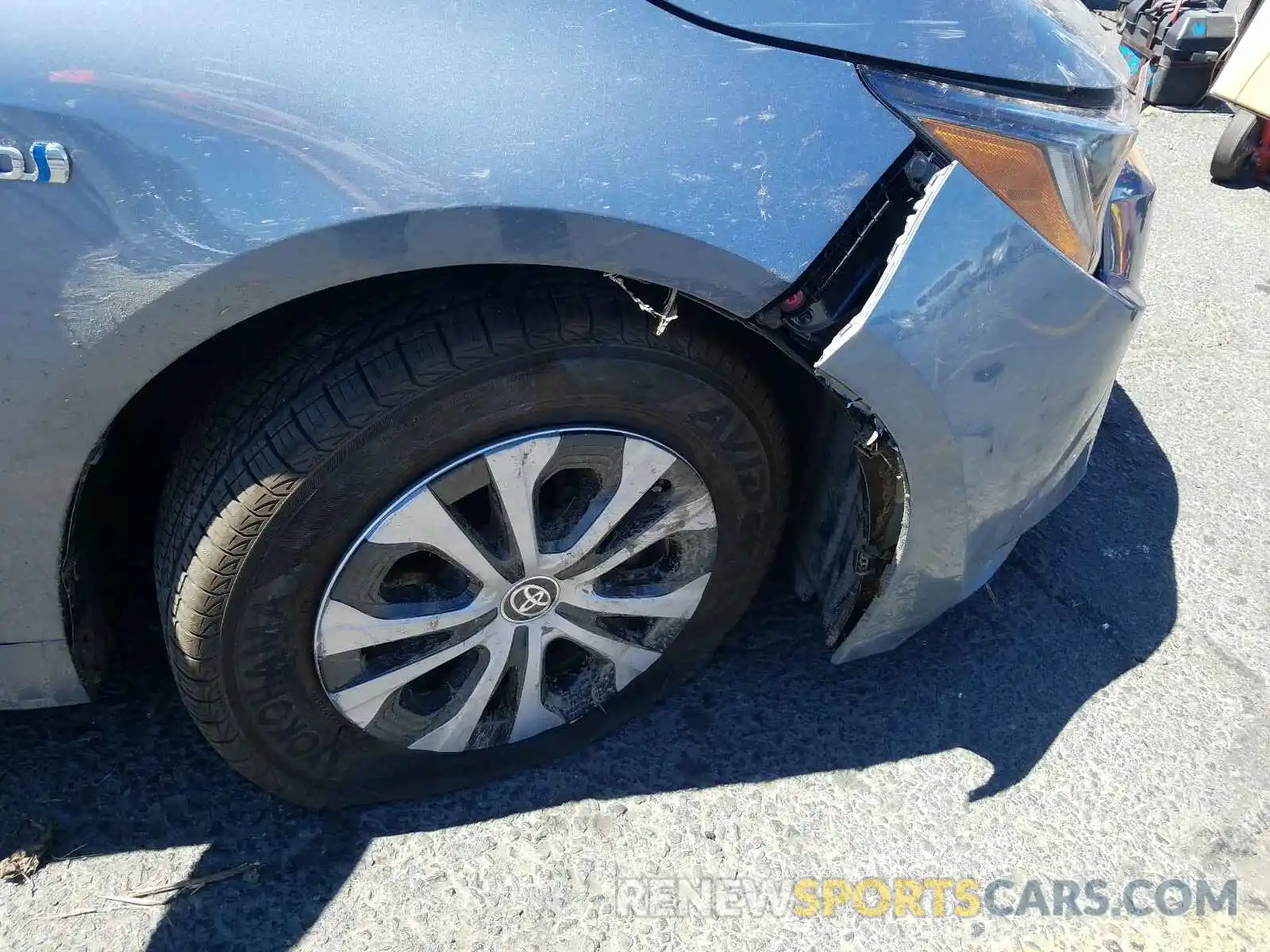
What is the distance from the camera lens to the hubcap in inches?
60.9

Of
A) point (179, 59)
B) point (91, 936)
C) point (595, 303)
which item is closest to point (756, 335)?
point (595, 303)

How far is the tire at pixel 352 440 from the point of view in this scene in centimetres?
143

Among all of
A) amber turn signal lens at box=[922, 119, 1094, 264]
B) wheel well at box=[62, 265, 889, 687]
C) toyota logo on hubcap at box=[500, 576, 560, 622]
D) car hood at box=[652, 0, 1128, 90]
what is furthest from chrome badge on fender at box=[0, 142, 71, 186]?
amber turn signal lens at box=[922, 119, 1094, 264]

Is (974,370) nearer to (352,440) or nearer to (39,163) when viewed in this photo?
(352,440)

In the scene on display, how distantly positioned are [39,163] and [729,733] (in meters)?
1.54

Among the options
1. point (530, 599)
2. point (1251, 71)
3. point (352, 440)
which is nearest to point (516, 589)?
point (530, 599)

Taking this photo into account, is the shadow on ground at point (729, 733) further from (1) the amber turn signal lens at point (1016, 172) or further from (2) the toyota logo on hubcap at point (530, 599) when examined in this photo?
(1) the amber turn signal lens at point (1016, 172)

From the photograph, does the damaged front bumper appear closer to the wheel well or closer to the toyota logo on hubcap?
the wheel well

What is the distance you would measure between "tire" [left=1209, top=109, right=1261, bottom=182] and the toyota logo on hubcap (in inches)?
153

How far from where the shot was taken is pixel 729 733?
2.06m

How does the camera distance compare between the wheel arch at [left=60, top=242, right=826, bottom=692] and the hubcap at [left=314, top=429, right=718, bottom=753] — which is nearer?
the wheel arch at [left=60, top=242, right=826, bottom=692]

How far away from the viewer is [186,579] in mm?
1517

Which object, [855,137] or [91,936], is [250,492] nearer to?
[91,936]

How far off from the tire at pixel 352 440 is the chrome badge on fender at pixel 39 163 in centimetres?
39
